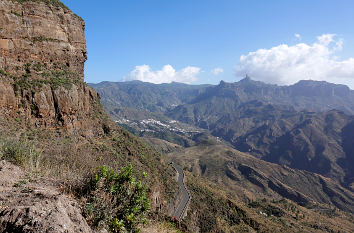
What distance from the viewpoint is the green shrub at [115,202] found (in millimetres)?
6223

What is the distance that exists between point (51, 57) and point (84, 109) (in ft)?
33.7

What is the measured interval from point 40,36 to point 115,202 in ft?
124

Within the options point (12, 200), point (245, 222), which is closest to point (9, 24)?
point (12, 200)

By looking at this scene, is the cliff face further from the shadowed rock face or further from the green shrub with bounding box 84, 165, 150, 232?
the green shrub with bounding box 84, 165, 150, 232

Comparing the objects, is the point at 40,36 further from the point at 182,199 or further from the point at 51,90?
the point at 182,199

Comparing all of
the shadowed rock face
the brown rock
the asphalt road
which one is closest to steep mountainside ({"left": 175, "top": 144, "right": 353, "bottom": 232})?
the asphalt road

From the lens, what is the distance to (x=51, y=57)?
36.3 meters

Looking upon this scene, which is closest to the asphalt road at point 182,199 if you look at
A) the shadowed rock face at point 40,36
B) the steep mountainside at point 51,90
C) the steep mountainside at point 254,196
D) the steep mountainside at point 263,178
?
the steep mountainside at point 254,196

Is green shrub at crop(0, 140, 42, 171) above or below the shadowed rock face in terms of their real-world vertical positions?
below

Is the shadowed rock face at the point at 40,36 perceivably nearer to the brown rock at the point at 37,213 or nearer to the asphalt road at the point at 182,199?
the brown rock at the point at 37,213

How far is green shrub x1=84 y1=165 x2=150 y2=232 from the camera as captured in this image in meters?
6.22

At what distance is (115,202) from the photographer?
6.93 metres

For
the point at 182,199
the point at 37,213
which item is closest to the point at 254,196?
the point at 182,199

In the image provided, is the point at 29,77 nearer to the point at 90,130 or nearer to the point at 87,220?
the point at 90,130
